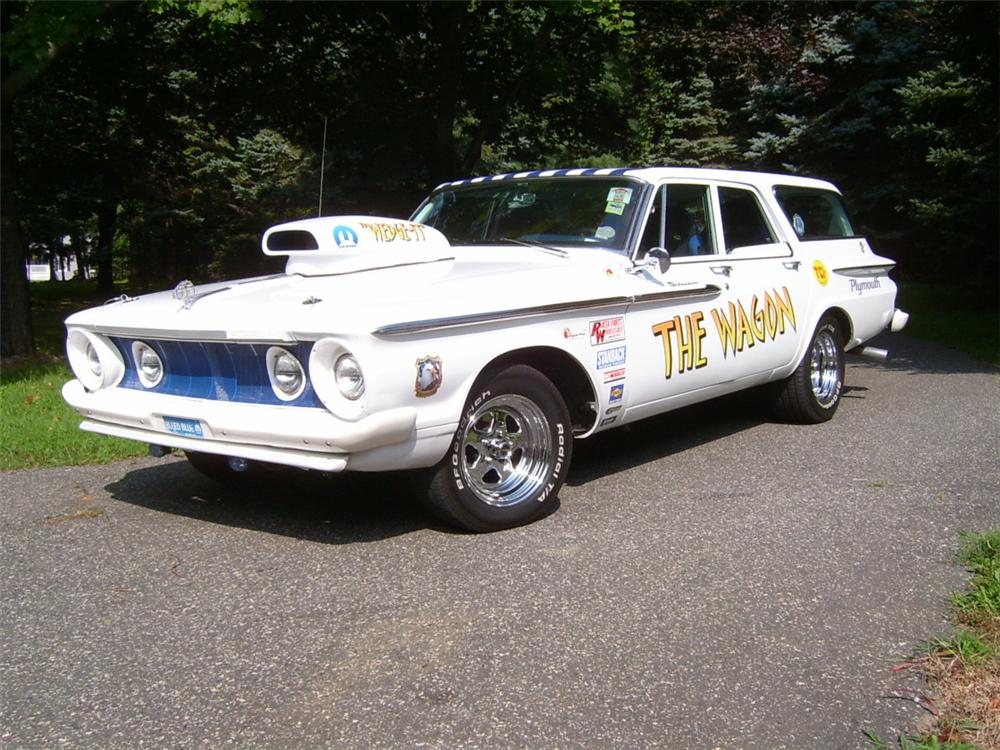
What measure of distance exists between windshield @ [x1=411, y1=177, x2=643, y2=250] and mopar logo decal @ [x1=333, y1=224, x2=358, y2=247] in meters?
1.05

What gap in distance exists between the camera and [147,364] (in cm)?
481

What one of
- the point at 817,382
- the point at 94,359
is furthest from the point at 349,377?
the point at 817,382

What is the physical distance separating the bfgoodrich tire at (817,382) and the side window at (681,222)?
4.58ft

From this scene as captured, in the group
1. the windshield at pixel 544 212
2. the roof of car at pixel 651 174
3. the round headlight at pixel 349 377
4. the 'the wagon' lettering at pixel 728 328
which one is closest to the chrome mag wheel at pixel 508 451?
the round headlight at pixel 349 377

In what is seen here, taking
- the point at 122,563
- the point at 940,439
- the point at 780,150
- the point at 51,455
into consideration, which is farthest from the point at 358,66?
the point at 122,563

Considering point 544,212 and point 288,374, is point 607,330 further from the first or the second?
point 288,374

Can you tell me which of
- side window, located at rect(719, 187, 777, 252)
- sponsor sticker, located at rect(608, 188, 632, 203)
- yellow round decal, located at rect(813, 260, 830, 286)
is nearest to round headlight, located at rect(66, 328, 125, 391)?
sponsor sticker, located at rect(608, 188, 632, 203)

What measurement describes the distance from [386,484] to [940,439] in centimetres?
374

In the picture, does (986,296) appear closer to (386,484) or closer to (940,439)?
(940,439)

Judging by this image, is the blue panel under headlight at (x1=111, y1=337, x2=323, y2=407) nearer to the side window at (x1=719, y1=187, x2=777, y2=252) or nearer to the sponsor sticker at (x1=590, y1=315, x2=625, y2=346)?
the sponsor sticker at (x1=590, y1=315, x2=625, y2=346)

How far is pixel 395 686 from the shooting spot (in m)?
3.09

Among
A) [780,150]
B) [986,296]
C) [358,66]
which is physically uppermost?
[358,66]

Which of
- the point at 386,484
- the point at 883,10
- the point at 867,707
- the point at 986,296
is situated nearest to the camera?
the point at 867,707

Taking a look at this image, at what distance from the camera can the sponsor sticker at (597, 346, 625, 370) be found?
501 cm
